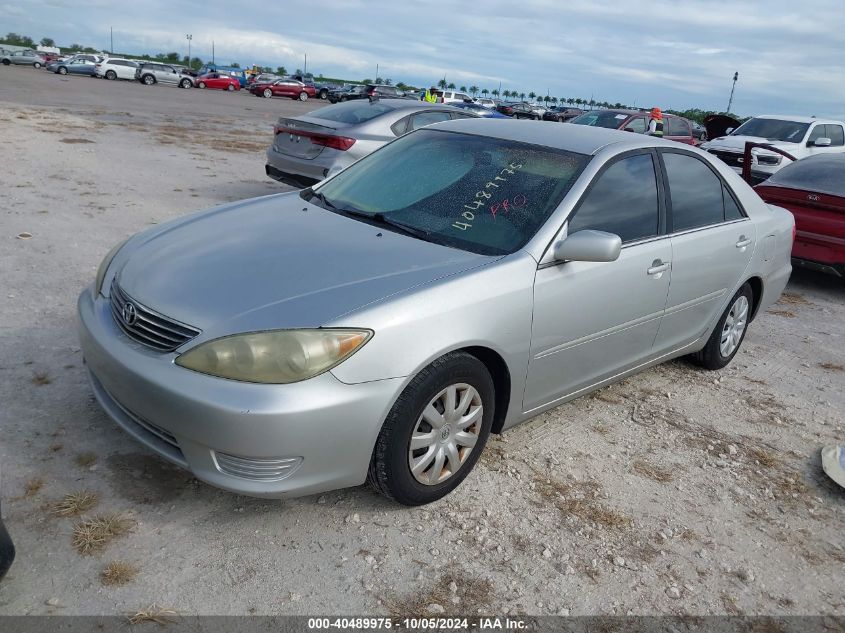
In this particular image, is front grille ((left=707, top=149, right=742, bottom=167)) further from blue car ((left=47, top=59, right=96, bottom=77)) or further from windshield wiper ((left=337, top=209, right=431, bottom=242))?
blue car ((left=47, top=59, right=96, bottom=77))

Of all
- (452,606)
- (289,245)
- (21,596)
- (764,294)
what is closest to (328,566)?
(452,606)

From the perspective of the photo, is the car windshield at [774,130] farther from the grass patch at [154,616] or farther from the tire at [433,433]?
the grass patch at [154,616]

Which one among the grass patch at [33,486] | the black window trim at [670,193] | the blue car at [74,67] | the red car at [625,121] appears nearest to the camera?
the grass patch at [33,486]

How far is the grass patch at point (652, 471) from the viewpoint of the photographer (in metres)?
3.63

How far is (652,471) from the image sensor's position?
12.1 feet

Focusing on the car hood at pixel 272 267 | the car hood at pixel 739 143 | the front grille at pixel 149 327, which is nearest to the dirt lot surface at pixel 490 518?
the front grille at pixel 149 327

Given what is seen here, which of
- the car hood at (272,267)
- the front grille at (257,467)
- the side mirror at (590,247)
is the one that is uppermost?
the side mirror at (590,247)

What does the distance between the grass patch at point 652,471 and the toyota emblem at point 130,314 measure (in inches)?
100

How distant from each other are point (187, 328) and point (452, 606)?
1447mm

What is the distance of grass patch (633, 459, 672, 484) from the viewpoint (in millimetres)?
3629

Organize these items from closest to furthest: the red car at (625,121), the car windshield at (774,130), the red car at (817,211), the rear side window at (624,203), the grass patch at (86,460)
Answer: the grass patch at (86,460), the rear side window at (624,203), the red car at (817,211), the car windshield at (774,130), the red car at (625,121)

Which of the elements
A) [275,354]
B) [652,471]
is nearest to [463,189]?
[275,354]

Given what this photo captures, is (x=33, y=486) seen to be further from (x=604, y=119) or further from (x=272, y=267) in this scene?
(x=604, y=119)

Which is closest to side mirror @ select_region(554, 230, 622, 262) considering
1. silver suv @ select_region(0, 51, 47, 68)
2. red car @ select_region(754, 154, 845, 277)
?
red car @ select_region(754, 154, 845, 277)
